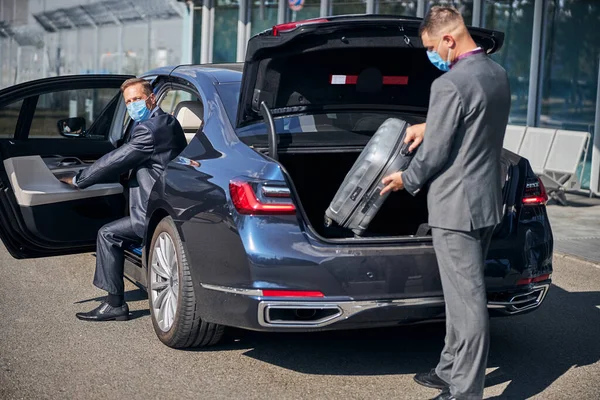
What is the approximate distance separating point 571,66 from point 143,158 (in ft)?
31.1

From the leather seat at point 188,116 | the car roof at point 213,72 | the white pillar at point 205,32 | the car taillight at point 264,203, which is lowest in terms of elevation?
the car taillight at point 264,203

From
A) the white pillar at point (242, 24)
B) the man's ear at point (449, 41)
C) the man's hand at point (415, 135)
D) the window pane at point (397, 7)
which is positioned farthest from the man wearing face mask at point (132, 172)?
the white pillar at point (242, 24)

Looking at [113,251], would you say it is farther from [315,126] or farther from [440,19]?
[440,19]

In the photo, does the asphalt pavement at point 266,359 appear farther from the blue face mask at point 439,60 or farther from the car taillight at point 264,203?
the blue face mask at point 439,60

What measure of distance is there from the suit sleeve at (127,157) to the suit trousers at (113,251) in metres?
0.33

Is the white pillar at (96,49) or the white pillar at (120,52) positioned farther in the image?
the white pillar at (96,49)

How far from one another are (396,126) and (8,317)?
2.91 m

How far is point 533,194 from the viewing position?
17.7ft

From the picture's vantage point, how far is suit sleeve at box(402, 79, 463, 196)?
4324 mm

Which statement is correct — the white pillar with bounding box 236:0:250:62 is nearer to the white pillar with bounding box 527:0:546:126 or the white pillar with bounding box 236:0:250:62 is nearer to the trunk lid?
the white pillar with bounding box 527:0:546:126

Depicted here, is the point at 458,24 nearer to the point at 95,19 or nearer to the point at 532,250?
the point at 532,250

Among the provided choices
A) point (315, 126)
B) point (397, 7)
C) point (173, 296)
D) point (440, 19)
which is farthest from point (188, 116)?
point (397, 7)

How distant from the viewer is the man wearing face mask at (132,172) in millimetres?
6070

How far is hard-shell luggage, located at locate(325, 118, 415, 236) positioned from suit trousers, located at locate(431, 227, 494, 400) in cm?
56
